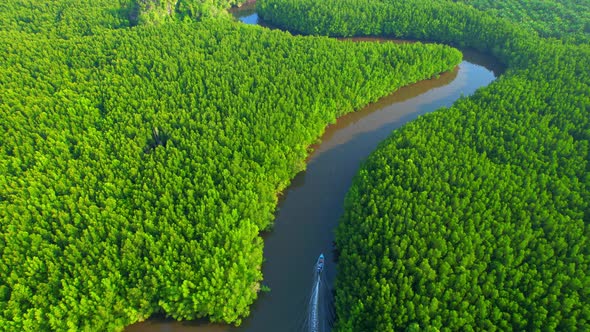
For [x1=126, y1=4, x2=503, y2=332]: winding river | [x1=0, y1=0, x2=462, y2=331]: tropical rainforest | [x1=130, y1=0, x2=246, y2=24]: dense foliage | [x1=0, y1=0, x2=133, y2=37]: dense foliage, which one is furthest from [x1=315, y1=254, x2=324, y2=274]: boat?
[x1=0, y1=0, x2=133, y2=37]: dense foliage

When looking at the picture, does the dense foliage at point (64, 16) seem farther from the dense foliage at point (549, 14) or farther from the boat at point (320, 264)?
the dense foliage at point (549, 14)

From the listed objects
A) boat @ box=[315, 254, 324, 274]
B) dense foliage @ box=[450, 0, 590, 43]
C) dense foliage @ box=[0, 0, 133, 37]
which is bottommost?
boat @ box=[315, 254, 324, 274]

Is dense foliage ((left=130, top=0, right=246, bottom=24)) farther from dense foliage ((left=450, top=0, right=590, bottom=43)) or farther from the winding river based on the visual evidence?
dense foliage ((left=450, top=0, right=590, bottom=43))

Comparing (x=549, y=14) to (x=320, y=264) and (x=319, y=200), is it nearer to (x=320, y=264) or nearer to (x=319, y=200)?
(x=319, y=200)

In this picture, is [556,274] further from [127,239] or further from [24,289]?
[24,289]

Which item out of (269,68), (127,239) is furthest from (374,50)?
(127,239)

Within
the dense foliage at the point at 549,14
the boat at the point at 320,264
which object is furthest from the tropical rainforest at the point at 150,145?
the dense foliage at the point at 549,14
